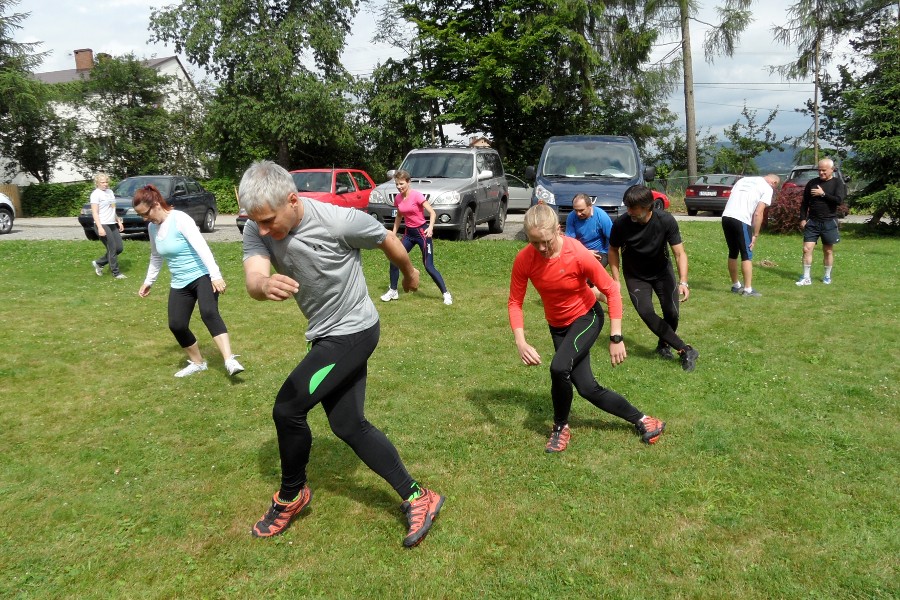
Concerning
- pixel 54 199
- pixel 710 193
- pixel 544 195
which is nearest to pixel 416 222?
pixel 544 195

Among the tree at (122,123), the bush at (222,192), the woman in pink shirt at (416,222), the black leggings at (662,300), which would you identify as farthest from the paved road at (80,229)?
the black leggings at (662,300)

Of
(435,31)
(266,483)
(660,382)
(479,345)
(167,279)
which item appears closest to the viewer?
(266,483)

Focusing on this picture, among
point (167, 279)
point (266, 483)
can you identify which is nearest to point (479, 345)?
point (266, 483)

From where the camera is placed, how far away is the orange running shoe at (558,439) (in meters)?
4.73

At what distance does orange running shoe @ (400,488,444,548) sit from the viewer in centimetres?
364

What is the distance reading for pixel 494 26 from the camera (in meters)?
28.8

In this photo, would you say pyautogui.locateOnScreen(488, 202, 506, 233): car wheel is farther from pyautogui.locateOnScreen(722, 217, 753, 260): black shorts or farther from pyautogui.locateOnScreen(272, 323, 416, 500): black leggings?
pyautogui.locateOnScreen(272, 323, 416, 500): black leggings

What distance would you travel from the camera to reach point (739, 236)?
984cm

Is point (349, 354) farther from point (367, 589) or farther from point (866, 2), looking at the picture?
point (866, 2)

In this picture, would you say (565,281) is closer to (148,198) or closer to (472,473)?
(472,473)

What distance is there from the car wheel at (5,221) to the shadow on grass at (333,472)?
21080 millimetres

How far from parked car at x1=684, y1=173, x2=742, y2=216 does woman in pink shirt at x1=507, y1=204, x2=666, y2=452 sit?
66.7 ft

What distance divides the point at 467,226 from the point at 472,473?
10.6 metres

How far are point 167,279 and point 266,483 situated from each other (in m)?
8.69
